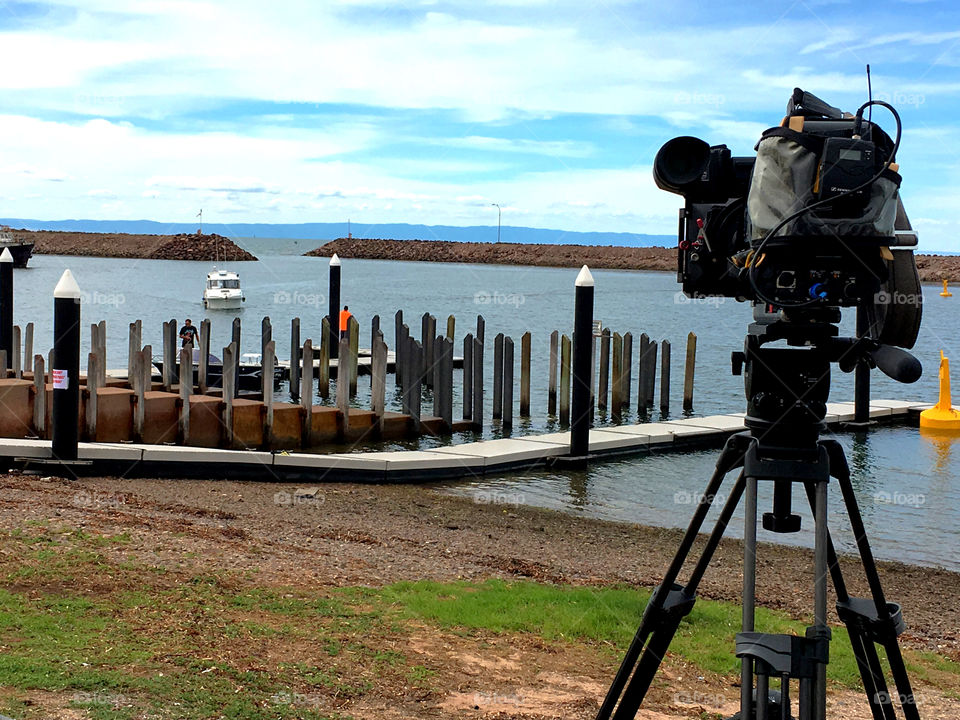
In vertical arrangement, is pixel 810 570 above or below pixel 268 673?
below

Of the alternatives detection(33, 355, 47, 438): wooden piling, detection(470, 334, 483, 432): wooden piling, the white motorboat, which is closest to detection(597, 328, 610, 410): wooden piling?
detection(470, 334, 483, 432): wooden piling

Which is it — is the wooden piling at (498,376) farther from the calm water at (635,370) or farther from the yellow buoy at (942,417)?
the yellow buoy at (942,417)

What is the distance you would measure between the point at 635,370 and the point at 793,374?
34.3 m

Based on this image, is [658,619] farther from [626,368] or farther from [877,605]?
[626,368]

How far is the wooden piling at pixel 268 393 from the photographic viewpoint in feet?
51.3

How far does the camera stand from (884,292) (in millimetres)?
3477

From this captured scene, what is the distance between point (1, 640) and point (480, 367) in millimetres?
15060

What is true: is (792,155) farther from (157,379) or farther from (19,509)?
(157,379)

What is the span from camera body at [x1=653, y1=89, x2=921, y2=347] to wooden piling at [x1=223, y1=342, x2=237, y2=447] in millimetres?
12441

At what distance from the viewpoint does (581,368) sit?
49.5 ft

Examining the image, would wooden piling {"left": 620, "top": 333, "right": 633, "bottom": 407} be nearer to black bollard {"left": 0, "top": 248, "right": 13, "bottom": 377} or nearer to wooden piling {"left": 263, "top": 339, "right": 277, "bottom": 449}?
wooden piling {"left": 263, "top": 339, "right": 277, "bottom": 449}

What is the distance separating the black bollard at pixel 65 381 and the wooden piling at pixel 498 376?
9.69 metres

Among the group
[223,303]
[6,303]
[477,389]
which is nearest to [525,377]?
[477,389]

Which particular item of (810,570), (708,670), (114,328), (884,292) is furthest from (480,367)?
(114,328)
